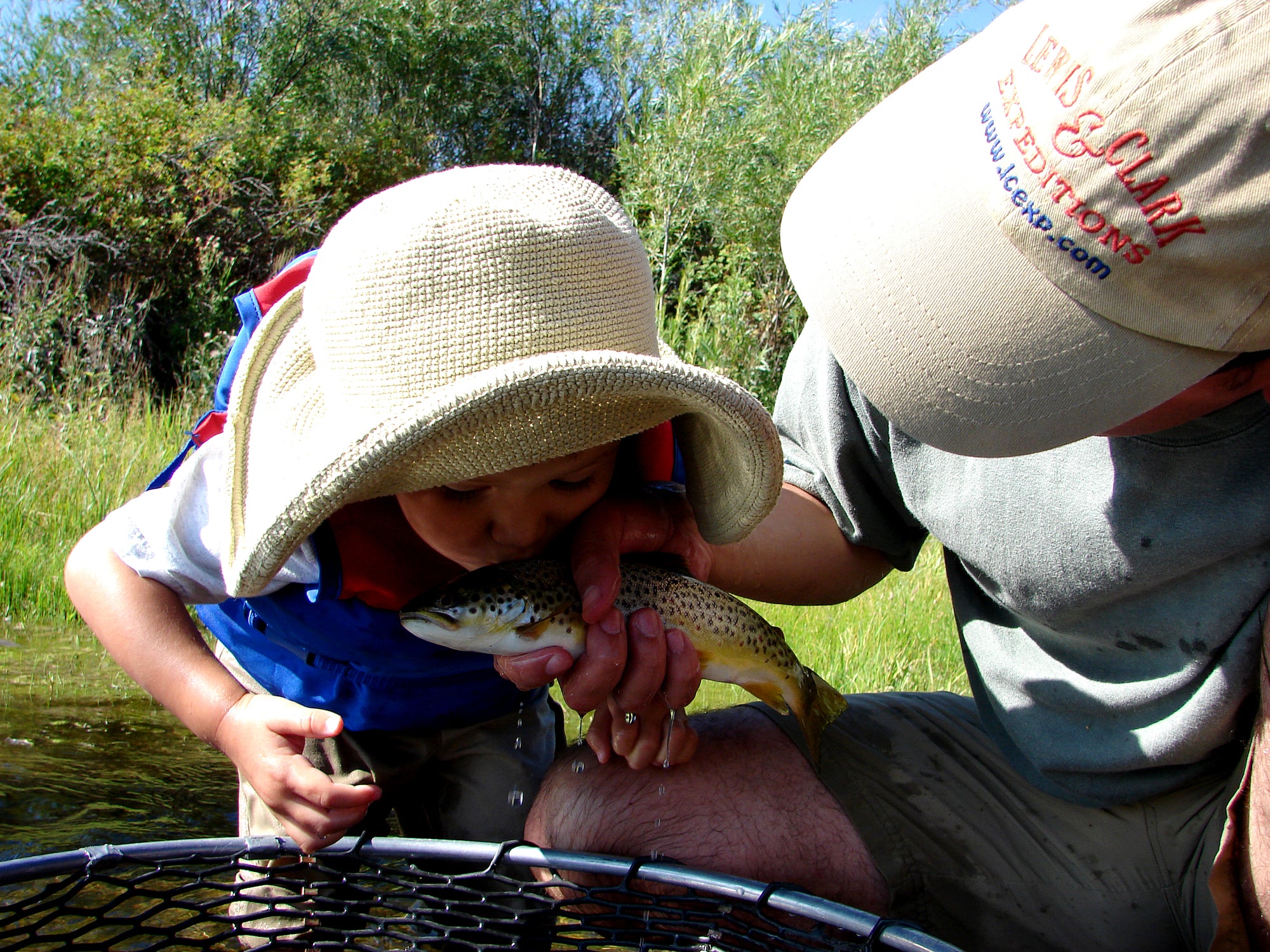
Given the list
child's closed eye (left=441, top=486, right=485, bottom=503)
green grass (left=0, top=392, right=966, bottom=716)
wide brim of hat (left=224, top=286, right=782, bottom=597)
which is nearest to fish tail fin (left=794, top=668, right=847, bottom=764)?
wide brim of hat (left=224, top=286, right=782, bottom=597)

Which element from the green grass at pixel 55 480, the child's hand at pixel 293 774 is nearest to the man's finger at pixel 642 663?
the child's hand at pixel 293 774

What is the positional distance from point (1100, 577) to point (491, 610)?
1.10 m

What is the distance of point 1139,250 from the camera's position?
141 centimetres

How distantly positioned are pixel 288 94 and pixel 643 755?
2703 centimetres

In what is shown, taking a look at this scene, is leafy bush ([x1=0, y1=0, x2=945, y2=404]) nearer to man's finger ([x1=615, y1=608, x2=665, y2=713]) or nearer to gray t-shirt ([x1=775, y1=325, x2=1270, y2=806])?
gray t-shirt ([x1=775, y1=325, x2=1270, y2=806])

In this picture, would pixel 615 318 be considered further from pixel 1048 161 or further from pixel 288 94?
pixel 288 94

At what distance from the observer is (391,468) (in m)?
1.66

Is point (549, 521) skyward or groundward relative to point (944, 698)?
skyward

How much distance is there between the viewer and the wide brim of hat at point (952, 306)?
59.2 inches

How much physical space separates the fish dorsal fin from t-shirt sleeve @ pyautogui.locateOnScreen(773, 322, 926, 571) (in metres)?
0.37

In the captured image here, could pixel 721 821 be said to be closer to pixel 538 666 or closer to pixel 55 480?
pixel 538 666

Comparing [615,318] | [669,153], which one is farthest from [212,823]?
[669,153]

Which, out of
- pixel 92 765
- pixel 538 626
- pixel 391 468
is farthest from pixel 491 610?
pixel 92 765

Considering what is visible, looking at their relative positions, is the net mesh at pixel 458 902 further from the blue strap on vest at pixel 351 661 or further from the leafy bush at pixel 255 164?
the leafy bush at pixel 255 164
